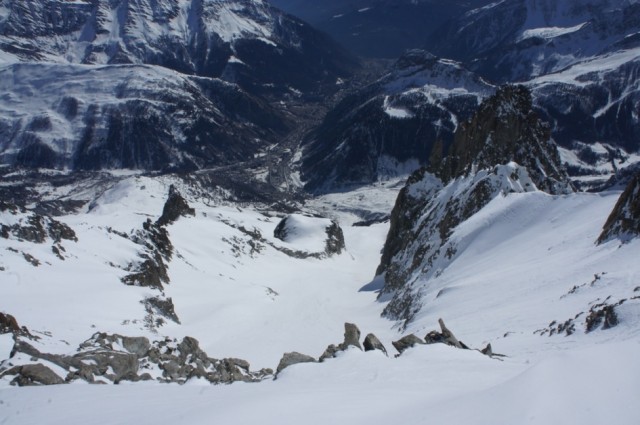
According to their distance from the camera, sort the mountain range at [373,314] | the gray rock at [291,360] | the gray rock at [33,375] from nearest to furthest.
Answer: the mountain range at [373,314] < the gray rock at [33,375] < the gray rock at [291,360]

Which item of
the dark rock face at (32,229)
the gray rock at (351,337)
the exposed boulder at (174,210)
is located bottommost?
the exposed boulder at (174,210)

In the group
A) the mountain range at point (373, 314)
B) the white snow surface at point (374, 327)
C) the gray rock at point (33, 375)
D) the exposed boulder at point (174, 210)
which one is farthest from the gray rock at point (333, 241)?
the gray rock at point (33, 375)

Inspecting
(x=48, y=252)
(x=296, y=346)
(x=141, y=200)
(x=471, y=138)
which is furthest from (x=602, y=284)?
(x=141, y=200)

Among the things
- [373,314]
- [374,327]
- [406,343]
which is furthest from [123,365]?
[373,314]

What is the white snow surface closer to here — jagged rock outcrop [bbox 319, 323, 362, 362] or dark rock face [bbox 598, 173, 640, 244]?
dark rock face [bbox 598, 173, 640, 244]

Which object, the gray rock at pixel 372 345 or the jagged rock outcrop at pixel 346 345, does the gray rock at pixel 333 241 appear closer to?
the jagged rock outcrop at pixel 346 345

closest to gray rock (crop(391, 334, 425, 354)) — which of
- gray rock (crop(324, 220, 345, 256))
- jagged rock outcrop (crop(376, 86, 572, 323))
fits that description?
jagged rock outcrop (crop(376, 86, 572, 323))

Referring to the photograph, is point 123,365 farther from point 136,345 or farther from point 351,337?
point 351,337
